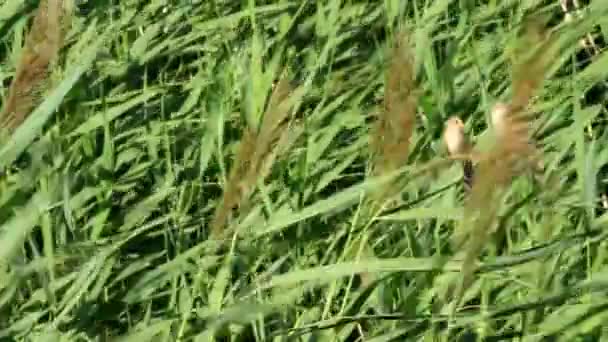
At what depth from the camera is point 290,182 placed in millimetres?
2268

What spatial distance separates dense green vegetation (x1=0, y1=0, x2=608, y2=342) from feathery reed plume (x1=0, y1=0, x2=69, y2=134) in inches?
9.9

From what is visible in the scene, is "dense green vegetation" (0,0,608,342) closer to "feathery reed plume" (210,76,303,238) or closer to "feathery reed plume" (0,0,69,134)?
"feathery reed plume" (210,76,303,238)

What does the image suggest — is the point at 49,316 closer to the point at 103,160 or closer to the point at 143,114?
the point at 103,160

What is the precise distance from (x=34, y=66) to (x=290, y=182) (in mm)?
836

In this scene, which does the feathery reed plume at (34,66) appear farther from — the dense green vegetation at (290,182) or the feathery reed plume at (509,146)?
the feathery reed plume at (509,146)

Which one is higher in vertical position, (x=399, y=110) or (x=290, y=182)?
(x=399, y=110)

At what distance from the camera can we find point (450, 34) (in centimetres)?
266

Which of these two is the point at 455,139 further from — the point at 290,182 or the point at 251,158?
the point at 290,182

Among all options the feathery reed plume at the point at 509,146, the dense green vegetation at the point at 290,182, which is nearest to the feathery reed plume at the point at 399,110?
the dense green vegetation at the point at 290,182

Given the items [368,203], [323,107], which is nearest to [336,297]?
[368,203]

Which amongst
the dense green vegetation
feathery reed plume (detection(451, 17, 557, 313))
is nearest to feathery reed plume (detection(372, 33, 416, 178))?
the dense green vegetation

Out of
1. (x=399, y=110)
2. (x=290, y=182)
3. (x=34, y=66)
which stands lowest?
(x=290, y=182)

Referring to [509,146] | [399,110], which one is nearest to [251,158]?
[399,110]

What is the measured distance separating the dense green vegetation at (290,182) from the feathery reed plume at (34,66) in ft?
0.83
